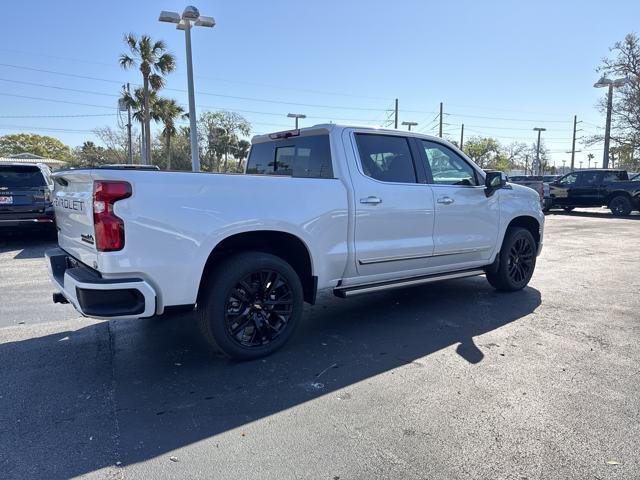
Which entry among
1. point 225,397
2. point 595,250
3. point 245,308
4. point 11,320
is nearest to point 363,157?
point 245,308

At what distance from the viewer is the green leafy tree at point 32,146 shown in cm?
6897

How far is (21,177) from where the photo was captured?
956cm

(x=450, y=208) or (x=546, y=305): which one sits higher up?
(x=450, y=208)

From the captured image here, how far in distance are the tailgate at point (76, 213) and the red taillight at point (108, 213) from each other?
119 millimetres

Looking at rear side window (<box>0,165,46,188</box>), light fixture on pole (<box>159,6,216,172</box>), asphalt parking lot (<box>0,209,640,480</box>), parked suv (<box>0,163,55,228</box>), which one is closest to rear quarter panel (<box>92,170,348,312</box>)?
asphalt parking lot (<box>0,209,640,480</box>)

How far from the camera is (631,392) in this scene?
3307mm

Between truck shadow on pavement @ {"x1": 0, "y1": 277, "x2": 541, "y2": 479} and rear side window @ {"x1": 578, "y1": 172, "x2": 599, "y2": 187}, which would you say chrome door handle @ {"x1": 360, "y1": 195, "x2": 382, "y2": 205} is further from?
rear side window @ {"x1": 578, "y1": 172, "x2": 599, "y2": 187}

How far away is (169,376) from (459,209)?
3.43 meters

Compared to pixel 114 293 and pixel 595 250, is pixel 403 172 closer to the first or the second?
pixel 114 293

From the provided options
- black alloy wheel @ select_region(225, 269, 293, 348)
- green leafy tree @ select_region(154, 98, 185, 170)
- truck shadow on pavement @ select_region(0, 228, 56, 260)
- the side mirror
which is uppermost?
green leafy tree @ select_region(154, 98, 185, 170)

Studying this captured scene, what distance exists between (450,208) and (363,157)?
124cm

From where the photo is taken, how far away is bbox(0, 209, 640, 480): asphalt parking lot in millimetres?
2518

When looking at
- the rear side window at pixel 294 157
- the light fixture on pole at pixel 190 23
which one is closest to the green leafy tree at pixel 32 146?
the light fixture on pole at pixel 190 23

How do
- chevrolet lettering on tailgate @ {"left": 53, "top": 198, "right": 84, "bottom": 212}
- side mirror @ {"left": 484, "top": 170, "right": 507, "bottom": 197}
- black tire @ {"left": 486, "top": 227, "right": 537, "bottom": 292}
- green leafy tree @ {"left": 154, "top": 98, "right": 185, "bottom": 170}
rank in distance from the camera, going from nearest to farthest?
chevrolet lettering on tailgate @ {"left": 53, "top": 198, "right": 84, "bottom": 212} → side mirror @ {"left": 484, "top": 170, "right": 507, "bottom": 197} → black tire @ {"left": 486, "top": 227, "right": 537, "bottom": 292} → green leafy tree @ {"left": 154, "top": 98, "right": 185, "bottom": 170}
